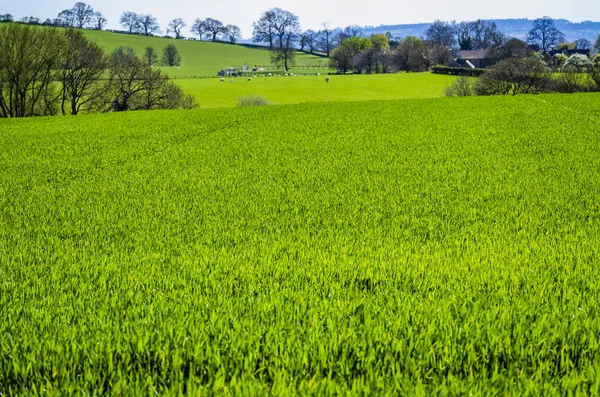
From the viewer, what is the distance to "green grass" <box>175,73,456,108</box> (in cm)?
8475

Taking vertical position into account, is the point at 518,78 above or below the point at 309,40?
below

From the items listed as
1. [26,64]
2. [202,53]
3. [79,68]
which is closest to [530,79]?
[79,68]

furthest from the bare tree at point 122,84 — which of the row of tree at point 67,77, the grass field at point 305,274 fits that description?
the grass field at point 305,274

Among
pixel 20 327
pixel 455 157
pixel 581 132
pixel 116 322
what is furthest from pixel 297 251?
pixel 581 132

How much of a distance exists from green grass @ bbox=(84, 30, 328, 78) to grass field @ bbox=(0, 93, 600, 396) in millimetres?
120973

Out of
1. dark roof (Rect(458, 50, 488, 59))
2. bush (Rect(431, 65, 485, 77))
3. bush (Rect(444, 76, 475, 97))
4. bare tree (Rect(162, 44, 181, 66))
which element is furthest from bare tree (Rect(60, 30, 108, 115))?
dark roof (Rect(458, 50, 488, 59))

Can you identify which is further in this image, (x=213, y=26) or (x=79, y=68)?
(x=213, y=26)

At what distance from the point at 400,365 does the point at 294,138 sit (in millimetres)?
17474

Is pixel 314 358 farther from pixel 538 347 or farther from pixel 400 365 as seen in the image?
pixel 538 347

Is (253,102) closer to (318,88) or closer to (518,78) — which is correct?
(318,88)

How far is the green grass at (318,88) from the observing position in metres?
84.8

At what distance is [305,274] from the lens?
5914mm

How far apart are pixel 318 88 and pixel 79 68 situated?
51837 millimetres

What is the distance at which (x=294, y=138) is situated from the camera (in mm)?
20812
